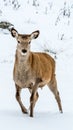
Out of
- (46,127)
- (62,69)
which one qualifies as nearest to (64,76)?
(62,69)

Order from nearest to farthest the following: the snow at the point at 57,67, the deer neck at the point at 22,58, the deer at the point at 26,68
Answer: the snow at the point at 57,67, the deer at the point at 26,68, the deer neck at the point at 22,58

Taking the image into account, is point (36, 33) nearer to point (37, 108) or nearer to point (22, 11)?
point (37, 108)

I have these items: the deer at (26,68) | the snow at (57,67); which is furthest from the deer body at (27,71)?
the snow at (57,67)

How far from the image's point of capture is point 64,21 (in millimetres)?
18359

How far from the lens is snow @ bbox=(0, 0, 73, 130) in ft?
31.6

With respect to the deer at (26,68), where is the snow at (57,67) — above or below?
→ below

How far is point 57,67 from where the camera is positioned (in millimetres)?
15617

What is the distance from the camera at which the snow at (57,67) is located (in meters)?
9.62

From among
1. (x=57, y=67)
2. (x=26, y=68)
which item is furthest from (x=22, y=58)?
(x=57, y=67)

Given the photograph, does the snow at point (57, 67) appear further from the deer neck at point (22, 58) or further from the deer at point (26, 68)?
the deer neck at point (22, 58)

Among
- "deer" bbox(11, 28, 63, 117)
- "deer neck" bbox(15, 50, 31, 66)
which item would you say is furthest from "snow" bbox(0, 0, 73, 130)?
"deer neck" bbox(15, 50, 31, 66)

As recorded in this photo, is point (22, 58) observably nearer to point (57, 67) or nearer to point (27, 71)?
point (27, 71)

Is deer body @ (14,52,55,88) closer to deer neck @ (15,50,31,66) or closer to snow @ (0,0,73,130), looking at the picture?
deer neck @ (15,50,31,66)

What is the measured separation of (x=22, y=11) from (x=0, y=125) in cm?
984
